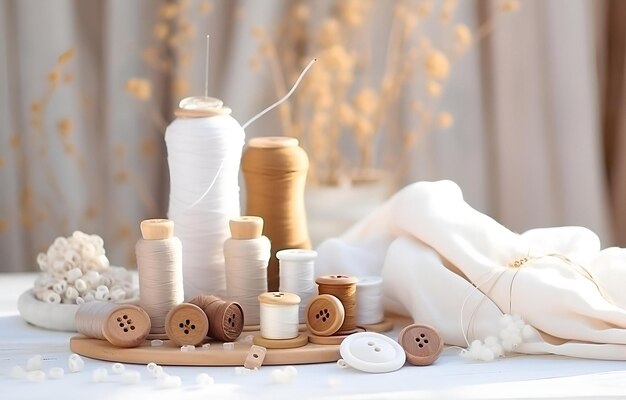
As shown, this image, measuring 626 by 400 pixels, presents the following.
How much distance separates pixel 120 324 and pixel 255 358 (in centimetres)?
16

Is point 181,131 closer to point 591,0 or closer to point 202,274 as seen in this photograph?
point 202,274

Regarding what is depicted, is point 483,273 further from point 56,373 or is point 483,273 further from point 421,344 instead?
point 56,373

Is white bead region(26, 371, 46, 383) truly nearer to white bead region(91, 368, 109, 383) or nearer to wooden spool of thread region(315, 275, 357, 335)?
white bead region(91, 368, 109, 383)

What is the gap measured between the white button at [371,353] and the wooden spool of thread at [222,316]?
0.13m

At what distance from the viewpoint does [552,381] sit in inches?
37.6

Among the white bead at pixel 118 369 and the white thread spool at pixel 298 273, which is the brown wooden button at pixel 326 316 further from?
the white bead at pixel 118 369

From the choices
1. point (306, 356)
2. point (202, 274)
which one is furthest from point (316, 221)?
point (306, 356)

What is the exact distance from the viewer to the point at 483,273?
1123mm

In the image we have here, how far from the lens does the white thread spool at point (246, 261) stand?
3.67ft

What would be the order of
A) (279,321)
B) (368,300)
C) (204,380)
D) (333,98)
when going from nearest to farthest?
(204,380) < (279,321) < (368,300) < (333,98)

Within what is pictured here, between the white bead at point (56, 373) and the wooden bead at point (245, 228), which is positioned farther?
the wooden bead at point (245, 228)

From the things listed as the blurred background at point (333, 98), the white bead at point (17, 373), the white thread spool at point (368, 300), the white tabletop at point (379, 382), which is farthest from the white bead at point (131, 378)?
the blurred background at point (333, 98)

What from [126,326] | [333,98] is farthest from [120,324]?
[333,98]

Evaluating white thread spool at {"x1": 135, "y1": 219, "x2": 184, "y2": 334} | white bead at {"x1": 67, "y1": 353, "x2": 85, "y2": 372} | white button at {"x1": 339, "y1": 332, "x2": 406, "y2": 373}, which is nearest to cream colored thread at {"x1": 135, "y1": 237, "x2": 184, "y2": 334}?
white thread spool at {"x1": 135, "y1": 219, "x2": 184, "y2": 334}
